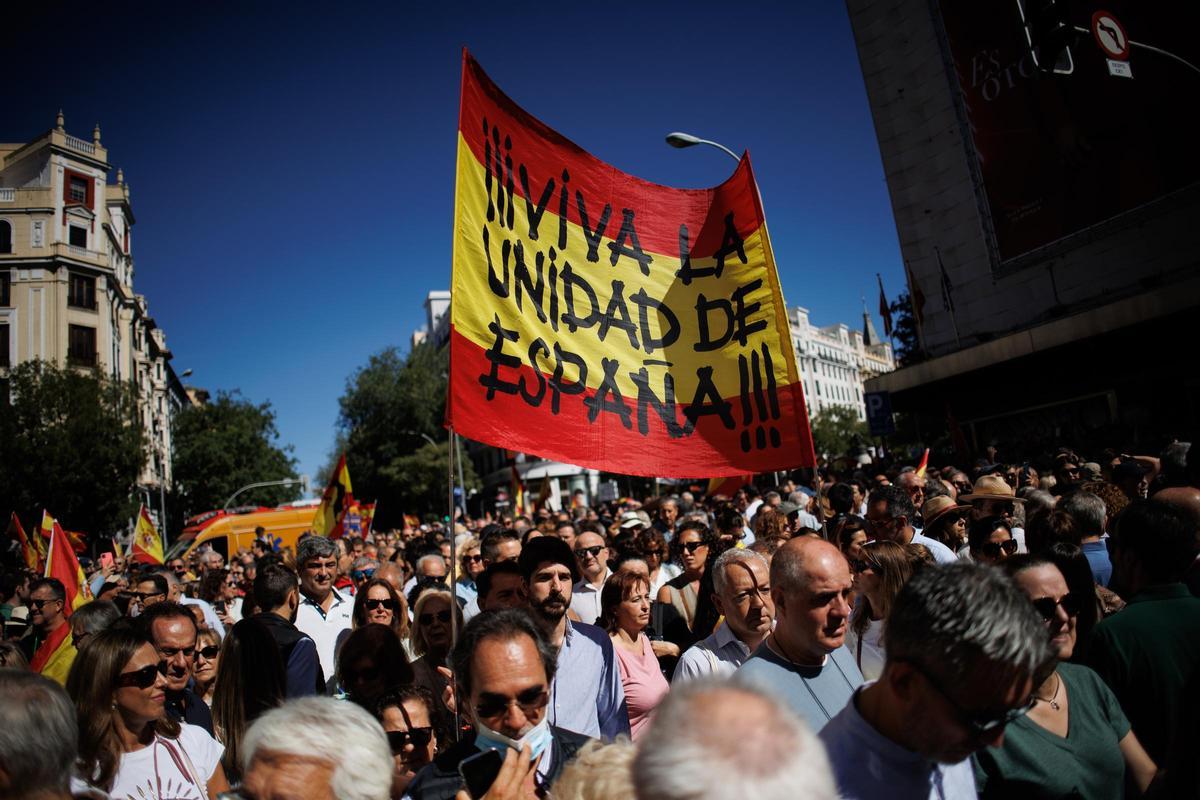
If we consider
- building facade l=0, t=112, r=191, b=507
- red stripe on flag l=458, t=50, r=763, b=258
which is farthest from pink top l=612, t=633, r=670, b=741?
building facade l=0, t=112, r=191, b=507

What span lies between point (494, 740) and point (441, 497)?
53227mm

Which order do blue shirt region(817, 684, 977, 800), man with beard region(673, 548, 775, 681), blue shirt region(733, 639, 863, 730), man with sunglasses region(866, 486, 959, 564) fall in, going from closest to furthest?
blue shirt region(817, 684, 977, 800) → blue shirt region(733, 639, 863, 730) → man with beard region(673, 548, 775, 681) → man with sunglasses region(866, 486, 959, 564)

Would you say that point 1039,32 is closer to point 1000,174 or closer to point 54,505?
point 1000,174

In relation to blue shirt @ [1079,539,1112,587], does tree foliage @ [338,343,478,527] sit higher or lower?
higher

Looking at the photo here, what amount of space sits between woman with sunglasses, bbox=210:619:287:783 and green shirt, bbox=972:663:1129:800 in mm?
3055

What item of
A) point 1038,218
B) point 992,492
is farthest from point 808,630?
point 1038,218

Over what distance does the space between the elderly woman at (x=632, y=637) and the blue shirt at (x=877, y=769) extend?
2110 mm

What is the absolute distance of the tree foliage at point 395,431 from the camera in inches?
2077

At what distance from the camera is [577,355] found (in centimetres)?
443

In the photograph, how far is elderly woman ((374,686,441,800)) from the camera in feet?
10.0

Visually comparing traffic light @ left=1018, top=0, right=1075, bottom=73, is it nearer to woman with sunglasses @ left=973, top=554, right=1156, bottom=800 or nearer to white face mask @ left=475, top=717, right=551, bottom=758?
woman with sunglasses @ left=973, top=554, right=1156, bottom=800

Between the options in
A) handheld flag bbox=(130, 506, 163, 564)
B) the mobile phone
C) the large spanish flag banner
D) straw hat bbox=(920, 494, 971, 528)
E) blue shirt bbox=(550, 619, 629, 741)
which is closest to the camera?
the mobile phone

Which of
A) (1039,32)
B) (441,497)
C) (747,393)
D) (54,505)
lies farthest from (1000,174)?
(441,497)

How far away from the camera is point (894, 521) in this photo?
560cm
